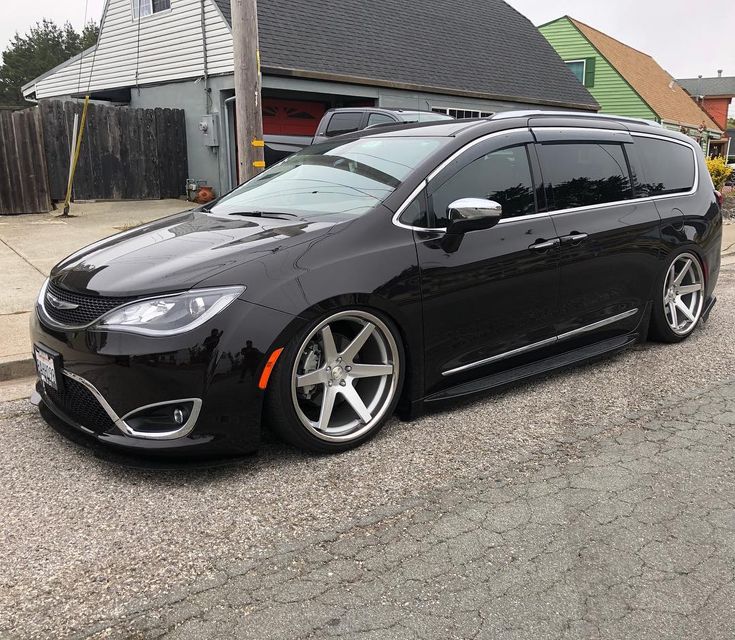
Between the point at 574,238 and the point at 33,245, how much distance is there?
766 centimetres

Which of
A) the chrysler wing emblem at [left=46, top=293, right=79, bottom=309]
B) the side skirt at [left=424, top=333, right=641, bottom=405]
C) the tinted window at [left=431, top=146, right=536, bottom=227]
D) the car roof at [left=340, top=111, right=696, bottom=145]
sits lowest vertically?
the side skirt at [left=424, top=333, right=641, bottom=405]

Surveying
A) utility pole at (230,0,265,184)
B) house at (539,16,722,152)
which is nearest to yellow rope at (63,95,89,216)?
utility pole at (230,0,265,184)

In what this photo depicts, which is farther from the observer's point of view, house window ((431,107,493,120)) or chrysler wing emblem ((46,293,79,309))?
house window ((431,107,493,120))

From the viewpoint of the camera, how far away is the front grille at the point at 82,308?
312 centimetres

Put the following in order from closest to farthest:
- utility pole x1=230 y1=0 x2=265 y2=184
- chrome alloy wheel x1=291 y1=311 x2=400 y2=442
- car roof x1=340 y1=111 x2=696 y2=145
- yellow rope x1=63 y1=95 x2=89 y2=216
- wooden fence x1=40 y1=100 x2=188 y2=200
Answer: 1. chrome alloy wheel x1=291 y1=311 x2=400 y2=442
2. car roof x1=340 y1=111 x2=696 y2=145
3. utility pole x1=230 y1=0 x2=265 y2=184
4. yellow rope x1=63 y1=95 x2=89 y2=216
5. wooden fence x1=40 y1=100 x2=188 y2=200

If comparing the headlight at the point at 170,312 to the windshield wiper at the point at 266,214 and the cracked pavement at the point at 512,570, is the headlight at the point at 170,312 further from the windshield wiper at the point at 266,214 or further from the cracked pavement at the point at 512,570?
the cracked pavement at the point at 512,570

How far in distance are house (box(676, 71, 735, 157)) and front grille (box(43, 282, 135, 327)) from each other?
45508mm

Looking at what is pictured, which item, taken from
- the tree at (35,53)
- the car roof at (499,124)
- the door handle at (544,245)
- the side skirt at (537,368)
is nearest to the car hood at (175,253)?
the car roof at (499,124)

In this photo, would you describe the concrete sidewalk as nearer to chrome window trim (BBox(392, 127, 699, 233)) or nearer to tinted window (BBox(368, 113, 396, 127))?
chrome window trim (BBox(392, 127, 699, 233))

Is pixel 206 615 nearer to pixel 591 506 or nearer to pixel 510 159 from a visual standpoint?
pixel 591 506

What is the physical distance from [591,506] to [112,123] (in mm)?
14398

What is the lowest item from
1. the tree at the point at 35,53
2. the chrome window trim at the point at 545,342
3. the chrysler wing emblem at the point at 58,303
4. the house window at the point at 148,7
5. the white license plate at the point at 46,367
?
the chrome window trim at the point at 545,342

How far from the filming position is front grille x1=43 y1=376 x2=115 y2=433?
123 inches

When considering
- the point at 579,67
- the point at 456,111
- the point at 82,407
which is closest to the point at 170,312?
the point at 82,407
